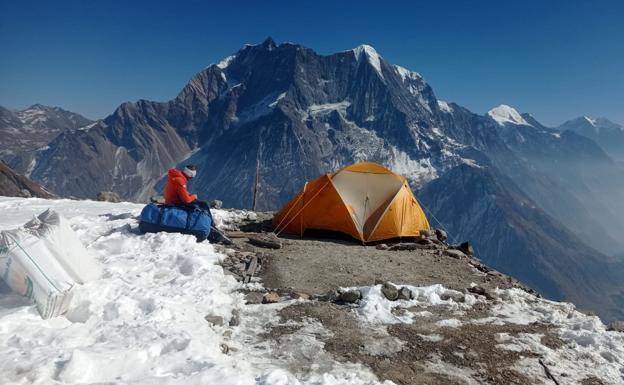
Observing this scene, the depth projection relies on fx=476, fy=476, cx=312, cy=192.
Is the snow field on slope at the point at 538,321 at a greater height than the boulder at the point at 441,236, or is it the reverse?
the boulder at the point at 441,236

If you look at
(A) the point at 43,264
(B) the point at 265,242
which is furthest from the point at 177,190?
(A) the point at 43,264

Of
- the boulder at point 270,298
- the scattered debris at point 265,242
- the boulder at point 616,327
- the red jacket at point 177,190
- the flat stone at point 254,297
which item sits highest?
the red jacket at point 177,190

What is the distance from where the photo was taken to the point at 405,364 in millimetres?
9242

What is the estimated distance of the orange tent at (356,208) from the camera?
21.1 meters

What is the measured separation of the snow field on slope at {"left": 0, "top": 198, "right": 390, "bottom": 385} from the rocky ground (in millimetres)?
639

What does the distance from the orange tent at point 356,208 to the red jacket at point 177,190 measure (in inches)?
205

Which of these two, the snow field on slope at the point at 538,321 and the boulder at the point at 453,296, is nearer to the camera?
the snow field on slope at the point at 538,321

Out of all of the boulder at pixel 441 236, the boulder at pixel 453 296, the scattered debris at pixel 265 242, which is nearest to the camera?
the boulder at pixel 453 296

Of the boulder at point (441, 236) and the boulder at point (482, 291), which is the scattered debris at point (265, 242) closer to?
the boulder at point (482, 291)

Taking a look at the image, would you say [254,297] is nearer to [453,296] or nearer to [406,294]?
[406,294]

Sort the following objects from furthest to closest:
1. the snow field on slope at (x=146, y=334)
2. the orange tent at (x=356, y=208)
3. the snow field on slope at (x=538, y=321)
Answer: the orange tent at (x=356, y=208) < the snow field on slope at (x=538, y=321) < the snow field on slope at (x=146, y=334)

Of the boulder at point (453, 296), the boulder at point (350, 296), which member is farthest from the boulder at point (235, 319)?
the boulder at point (453, 296)

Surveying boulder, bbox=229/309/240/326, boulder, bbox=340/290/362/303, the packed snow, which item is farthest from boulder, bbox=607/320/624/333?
boulder, bbox=229/309/240/326

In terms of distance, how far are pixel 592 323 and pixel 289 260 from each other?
29.8 ft
